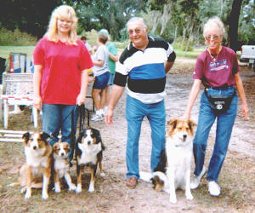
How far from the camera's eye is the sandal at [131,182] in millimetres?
5469

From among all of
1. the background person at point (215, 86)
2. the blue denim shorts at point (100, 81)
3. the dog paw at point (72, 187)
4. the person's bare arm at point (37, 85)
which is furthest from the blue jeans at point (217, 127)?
the blue denim shorts at point (100, 81)

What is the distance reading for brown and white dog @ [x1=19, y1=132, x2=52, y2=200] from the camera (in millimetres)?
4926

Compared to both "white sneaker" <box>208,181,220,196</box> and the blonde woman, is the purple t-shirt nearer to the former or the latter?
"white sneaker" <box>208,181,220,196</box>

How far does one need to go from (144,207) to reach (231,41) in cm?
1793

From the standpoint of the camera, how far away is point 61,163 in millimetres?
5141

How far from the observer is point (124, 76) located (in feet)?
17.3

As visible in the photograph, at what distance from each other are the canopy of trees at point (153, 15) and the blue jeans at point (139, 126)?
10.6m

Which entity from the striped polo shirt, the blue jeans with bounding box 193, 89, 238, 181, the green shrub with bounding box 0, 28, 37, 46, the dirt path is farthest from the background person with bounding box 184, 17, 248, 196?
the green shrub with bounding box 0, 28, 37, 46

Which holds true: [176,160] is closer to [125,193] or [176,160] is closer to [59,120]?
[125,193]

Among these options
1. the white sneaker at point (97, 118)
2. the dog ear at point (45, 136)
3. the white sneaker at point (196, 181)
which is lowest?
the white sneaker at point (97, 118)

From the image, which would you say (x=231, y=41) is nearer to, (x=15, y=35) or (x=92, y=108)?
(x=92, y=108)

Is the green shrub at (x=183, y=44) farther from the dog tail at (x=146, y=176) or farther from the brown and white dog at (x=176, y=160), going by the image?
the brown and white dog at (x=176, y=160)

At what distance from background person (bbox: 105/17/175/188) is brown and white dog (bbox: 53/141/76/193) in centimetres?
64

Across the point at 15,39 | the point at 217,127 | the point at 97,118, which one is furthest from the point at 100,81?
the point at 15,39
